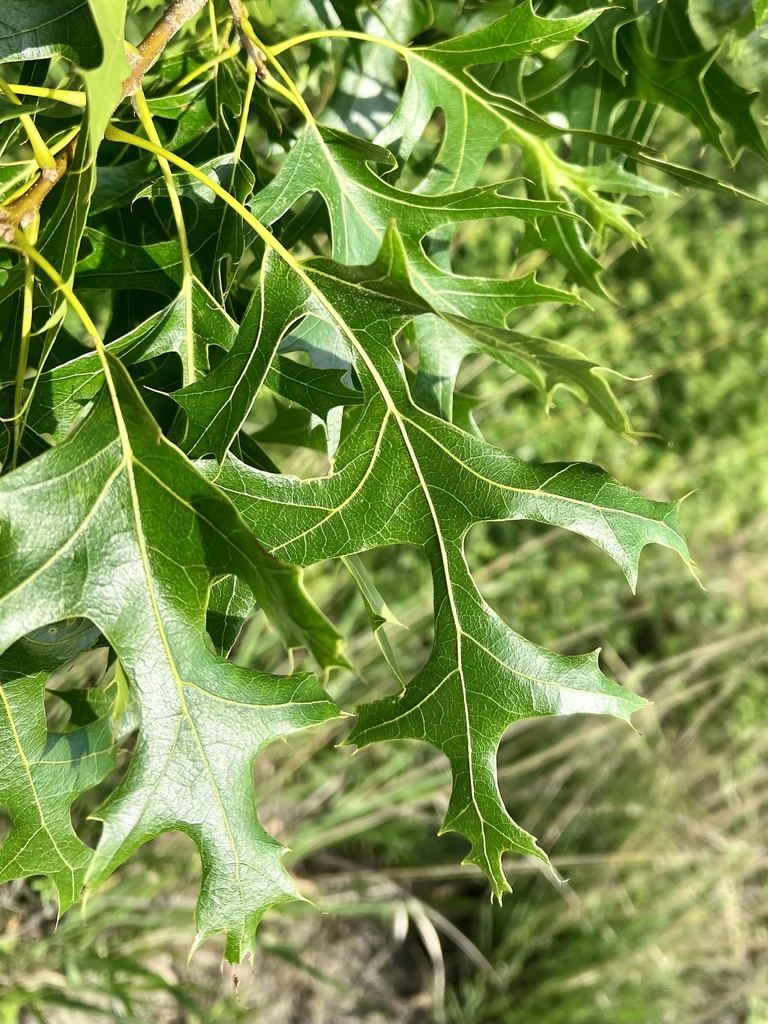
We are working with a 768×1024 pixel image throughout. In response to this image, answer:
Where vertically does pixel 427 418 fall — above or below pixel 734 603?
above

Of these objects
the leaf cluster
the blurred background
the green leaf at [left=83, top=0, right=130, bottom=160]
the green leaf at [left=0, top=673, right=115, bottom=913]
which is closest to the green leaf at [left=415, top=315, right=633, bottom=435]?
the leaf cluster

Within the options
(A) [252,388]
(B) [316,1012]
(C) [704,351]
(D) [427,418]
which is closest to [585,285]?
(D) [427,418]

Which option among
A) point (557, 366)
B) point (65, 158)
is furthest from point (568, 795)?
point (65, 158)

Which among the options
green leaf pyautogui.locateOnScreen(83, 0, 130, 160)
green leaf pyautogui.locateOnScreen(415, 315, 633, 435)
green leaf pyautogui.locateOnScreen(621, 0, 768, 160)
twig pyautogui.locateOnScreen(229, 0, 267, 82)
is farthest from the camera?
green leaf pyautogui.locateOnScreen(621, 0, 768, 160)

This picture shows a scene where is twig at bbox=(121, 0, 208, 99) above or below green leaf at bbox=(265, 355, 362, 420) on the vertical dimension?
above

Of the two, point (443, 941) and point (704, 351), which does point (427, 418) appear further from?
point (704, 351)

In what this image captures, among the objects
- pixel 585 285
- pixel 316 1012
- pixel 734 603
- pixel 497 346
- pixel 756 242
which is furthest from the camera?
pixel 756 242

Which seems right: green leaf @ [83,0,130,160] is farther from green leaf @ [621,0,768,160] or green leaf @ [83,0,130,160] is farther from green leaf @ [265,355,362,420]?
green leaf @ [621,0,768,160]
